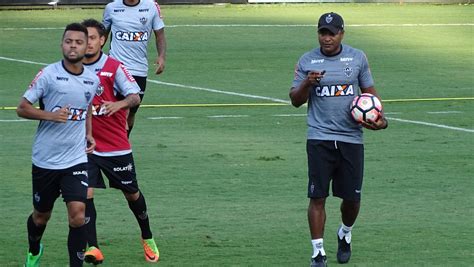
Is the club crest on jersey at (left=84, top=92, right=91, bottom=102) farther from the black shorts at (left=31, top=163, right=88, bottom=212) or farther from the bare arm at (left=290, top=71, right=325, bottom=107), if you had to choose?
the bare arm at (left=290, top=71, right=325, bottom=107)

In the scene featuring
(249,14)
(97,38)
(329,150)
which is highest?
(97,38)

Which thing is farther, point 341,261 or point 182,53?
point 182,53

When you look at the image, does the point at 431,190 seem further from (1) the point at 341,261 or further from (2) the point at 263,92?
(2) the point at 263,92

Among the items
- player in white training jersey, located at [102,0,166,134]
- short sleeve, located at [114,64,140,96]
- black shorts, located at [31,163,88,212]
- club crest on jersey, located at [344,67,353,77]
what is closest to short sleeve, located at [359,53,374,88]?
club crest on jersey, located at [344,67,353,77]

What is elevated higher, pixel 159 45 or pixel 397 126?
pixel 159 45

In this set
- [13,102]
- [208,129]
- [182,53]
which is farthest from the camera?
[182,53]

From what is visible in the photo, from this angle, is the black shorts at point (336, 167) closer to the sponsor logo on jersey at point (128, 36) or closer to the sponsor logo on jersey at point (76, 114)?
the sponsor logo on jersey at point (76, 114)

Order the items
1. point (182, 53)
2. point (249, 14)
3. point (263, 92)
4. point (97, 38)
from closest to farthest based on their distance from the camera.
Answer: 1. point (97, 38)
2. point (263, 92)
3. point (182, 53)
4. point (249, 14)

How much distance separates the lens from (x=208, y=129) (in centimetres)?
1842

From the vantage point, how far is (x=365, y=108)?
10281 mm

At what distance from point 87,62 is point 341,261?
2.72m

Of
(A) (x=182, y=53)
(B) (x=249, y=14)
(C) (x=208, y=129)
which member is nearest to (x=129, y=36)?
(C) (x=208, y=129)

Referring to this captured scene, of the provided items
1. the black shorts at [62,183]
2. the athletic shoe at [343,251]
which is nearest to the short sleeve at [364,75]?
the athletic shoe at [343,251]

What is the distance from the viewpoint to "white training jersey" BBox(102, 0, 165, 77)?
53.2 ft
